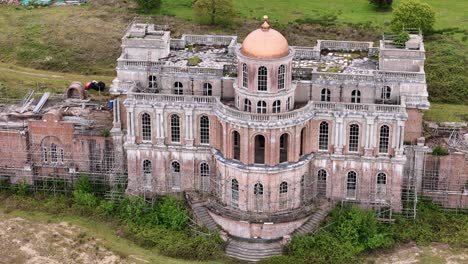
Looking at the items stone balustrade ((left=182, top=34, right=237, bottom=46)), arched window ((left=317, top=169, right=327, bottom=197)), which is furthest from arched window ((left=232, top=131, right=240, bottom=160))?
stone balustrade ((left=182, top=34, right=237, bottom=46))

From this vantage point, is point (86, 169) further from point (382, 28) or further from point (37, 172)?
point (382, 28)

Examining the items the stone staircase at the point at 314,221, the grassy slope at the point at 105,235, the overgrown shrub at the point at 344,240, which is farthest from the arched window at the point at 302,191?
the grassy slope at the point at 105,235

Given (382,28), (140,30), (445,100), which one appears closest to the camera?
(140,30)

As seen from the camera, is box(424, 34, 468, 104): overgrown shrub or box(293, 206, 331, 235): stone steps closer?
box(293, 206, 331, 235): stone steps

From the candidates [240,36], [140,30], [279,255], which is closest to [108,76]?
[240,36]

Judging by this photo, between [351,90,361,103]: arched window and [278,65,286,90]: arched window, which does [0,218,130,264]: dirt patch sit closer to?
[278,65,286,90]: arched window

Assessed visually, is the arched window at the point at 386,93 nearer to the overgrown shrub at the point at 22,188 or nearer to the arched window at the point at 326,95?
the arched window at the point at 326,95
